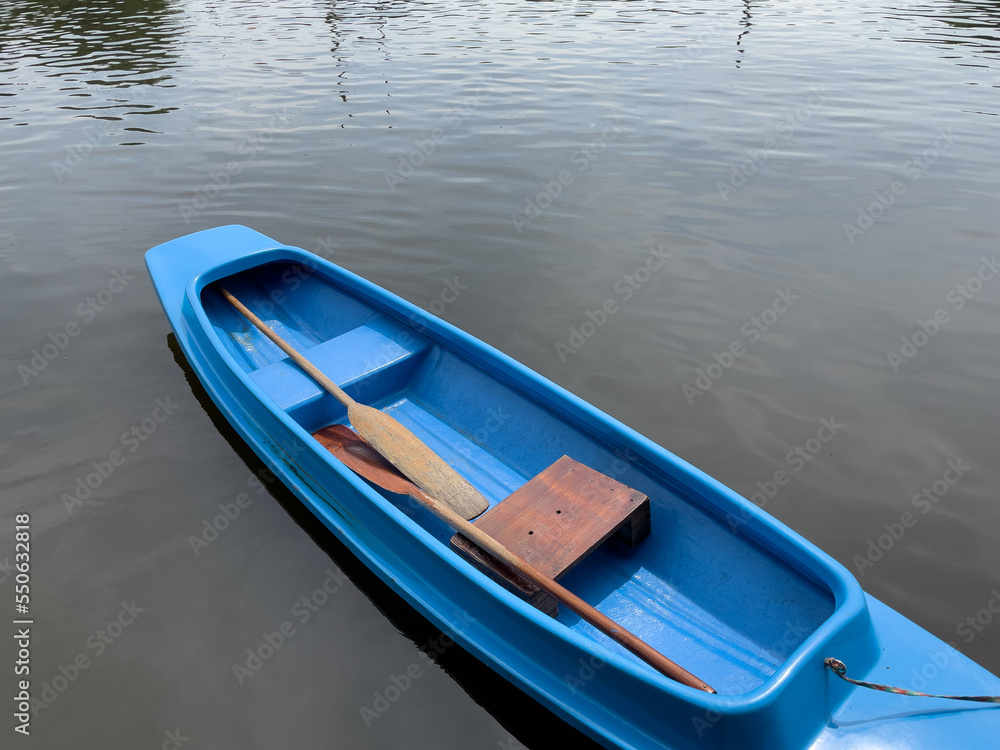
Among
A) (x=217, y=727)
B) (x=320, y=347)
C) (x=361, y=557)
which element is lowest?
(x=217, y=727)

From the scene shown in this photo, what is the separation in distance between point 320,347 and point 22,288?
3.87 metres

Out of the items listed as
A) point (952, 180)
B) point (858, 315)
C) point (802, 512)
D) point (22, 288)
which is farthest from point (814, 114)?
point (22, 288)

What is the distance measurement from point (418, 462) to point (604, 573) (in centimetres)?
127

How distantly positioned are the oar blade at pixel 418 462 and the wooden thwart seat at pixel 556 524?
203 millimetres

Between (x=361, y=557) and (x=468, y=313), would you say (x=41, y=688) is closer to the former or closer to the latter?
(x=361, y=557)

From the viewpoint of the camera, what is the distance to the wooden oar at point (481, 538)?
9.72 feet

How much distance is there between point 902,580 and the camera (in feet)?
13.4

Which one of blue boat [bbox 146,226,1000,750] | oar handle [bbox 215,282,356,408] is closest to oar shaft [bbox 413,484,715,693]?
blue boat [bbox 146,226,1000,750]

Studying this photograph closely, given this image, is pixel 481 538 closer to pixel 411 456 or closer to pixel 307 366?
pixel 411 456

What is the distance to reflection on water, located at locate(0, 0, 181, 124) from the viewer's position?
12266 mm

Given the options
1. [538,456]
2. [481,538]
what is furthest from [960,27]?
[481,538]

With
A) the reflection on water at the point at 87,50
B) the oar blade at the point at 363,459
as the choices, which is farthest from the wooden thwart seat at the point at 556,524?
the reflection on water at the point at 87,50

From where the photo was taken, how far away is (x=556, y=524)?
3.76m

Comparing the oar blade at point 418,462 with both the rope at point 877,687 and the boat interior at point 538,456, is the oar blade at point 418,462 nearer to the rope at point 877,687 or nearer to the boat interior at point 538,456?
the boat interior at point 538,456
